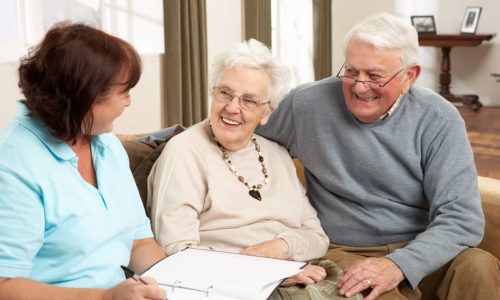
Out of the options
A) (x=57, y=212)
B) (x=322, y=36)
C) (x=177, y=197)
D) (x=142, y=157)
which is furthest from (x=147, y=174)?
(x=322, y=36)

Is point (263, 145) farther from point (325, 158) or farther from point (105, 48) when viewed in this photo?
point (105, 48)

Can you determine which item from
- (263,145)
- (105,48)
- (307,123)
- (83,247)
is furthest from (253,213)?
(105,48)

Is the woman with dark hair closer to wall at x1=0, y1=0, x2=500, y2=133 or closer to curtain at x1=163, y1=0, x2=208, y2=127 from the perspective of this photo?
curtain at x1=163, y1=0, x2=208, y2=127

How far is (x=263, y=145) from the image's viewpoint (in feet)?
6.62

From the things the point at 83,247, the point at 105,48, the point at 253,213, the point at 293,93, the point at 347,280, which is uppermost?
the point at 105,48

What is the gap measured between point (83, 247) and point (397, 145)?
1.08 metres

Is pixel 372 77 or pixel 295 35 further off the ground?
pixel 372 77

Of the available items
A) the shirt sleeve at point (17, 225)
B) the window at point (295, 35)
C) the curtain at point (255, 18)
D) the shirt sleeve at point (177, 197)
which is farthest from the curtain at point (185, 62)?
the shirt sleeve at point (17, 225)

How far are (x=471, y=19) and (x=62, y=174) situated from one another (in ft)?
26.5

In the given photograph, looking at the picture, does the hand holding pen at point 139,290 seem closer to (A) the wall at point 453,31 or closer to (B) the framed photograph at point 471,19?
(A) the wall at point 453,31

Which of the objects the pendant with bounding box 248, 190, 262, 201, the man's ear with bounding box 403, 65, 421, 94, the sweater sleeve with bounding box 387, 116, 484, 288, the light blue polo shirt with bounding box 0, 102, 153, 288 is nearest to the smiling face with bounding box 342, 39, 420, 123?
the man's ear with bounding box 403, 65, 421, 94

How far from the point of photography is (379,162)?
80.0 inches

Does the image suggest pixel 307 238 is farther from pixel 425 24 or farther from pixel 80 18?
pixel 425 24

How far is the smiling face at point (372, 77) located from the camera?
6.37ft
